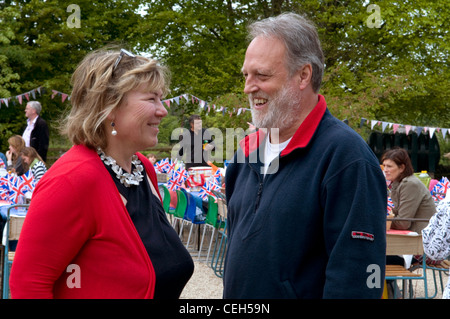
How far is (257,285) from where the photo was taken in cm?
203

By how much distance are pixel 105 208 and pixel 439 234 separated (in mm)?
1588

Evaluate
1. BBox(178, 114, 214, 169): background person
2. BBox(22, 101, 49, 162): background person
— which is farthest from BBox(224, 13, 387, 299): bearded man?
BBox(22, 101, 49, 162): background person

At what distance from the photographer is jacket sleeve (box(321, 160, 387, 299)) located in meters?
1.85

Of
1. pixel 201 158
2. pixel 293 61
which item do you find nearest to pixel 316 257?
pixel 293 61

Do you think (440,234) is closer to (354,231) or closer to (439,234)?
(439,234)

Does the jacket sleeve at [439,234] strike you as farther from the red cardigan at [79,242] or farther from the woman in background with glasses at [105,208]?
the red cardigan at [79,242]

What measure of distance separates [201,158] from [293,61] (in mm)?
8344

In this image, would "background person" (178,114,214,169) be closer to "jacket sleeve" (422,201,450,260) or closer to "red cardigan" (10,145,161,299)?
"jacket sleeve" (422,201,450,260)

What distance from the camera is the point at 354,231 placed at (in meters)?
1.85

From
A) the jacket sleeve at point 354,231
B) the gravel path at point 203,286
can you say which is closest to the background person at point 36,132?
the gravel path at point 203,286

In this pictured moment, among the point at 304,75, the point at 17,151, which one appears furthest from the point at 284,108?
the point at 17,151

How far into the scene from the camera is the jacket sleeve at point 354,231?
185 cm
